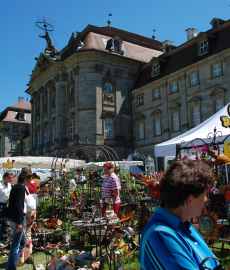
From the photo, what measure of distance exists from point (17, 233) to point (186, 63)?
953 inches

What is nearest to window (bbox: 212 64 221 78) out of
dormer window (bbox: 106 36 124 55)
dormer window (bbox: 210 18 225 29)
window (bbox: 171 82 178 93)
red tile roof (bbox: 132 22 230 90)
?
red tile roof (bbox: 132 22 230 90)

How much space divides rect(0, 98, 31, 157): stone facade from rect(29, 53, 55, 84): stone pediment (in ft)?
69.7

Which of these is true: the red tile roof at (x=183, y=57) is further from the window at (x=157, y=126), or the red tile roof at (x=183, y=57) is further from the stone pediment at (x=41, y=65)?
the stone pediment at (x=41, y=65)

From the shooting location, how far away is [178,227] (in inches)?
63.7

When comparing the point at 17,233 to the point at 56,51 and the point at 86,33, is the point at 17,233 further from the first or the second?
the point at 56,51

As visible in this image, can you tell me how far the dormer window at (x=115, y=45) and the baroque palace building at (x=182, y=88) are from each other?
350cm

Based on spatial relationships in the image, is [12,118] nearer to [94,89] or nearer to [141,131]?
[94,89]

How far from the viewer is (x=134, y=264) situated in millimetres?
5340

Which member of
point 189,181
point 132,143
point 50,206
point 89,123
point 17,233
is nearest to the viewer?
point 189,181

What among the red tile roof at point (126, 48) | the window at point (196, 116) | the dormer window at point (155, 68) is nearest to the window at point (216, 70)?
the window at point (196, 116)

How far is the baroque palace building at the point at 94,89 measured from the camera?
29595 millimetres

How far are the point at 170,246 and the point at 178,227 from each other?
0.60 feet

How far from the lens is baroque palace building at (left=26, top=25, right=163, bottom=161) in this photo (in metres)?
29.6

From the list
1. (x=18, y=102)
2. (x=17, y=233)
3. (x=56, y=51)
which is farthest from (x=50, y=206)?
(x=18, y=102)
